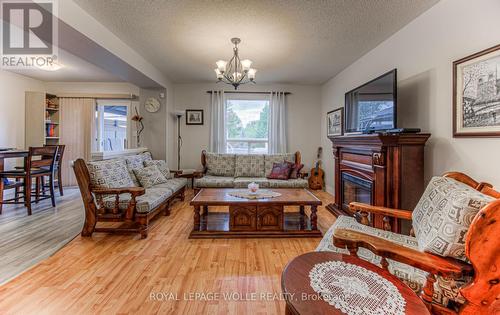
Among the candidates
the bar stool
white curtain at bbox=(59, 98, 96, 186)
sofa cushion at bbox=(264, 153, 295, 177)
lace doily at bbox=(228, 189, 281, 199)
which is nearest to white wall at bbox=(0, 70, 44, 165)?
white curtain at bbox=(59, 98, 96, 186)

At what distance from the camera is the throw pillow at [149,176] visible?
11.4ft

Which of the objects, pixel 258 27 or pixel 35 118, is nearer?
pixel 258 27

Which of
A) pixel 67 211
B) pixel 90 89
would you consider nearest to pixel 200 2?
pixel 67 211

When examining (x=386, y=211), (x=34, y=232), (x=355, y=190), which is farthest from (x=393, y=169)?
(x=34, y=232)

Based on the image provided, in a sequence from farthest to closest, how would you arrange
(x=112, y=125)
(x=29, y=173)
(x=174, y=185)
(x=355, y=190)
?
(x=112, y=125) → (x=174, y=185) → (x=29, y=173) → (x=355, y=190)

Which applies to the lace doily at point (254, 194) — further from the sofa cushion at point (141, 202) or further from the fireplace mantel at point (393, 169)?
the fireplace mantel at point (393, 169)

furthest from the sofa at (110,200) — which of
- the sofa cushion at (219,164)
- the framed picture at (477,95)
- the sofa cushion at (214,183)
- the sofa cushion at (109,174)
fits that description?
the framed picture at (477,95)

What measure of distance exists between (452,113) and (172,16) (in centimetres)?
289

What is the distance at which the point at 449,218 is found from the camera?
1182 millimetres

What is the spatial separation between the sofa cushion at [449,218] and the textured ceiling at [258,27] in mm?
1927

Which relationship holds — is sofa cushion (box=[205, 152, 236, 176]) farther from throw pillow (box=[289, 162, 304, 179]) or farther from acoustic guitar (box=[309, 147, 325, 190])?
acoustic guitar (box=[309, 147, 325, 190])

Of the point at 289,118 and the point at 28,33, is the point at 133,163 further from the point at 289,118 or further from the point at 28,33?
the point at 289,118

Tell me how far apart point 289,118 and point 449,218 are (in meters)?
4.55

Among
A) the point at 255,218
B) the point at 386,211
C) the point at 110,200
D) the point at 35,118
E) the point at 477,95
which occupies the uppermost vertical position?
the point at 35,118
